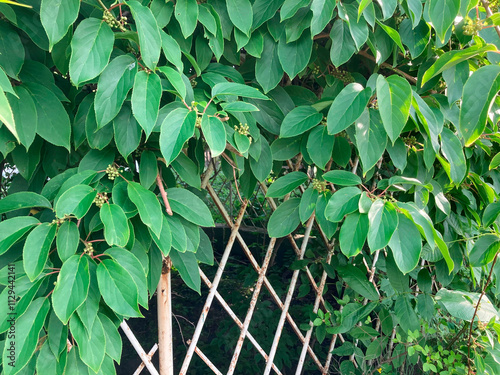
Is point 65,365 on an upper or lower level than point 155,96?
lower

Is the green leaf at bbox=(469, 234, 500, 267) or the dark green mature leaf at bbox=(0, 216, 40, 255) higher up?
the dark green mature leaf at bbox=(0, 216, 40, 255)

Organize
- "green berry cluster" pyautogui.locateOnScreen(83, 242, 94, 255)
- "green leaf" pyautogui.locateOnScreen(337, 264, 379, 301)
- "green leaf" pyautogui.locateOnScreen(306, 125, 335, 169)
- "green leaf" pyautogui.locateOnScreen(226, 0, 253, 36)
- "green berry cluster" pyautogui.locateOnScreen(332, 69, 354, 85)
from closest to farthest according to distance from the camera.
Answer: "green berry cluster" pyautogui.locateOnScreen(83, 242, 94, 255) → "green leaf" pyautogui.locateOnScreen(226, 0, 253, 36) → "green leaf" pyautogui.locateOnScreen(306, 125, 335, 169) → "green berry cluster" pyautogui.locateOnScreen(332, 69, 354, 85) → "green leaf" pyautogui.locateOnScreen(337, 264, 379, 301)

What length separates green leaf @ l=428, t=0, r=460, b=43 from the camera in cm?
84

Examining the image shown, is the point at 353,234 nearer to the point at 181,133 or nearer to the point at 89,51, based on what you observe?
the point at 181,133

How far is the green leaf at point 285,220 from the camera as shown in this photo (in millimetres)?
1137

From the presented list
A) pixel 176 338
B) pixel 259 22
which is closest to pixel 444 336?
pixel 259 22

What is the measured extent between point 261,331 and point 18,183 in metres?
1.54

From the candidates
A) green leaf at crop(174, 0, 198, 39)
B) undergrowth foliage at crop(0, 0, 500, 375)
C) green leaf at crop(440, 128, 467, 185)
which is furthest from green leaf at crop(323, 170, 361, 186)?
green leaf at crop(174, 0, 198, 39)

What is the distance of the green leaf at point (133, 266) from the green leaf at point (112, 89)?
0.81ft

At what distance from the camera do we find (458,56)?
0.86m

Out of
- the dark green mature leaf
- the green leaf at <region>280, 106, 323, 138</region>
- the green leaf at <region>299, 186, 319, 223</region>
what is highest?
the green leaf at <region>280, 106, 323, 138</region>

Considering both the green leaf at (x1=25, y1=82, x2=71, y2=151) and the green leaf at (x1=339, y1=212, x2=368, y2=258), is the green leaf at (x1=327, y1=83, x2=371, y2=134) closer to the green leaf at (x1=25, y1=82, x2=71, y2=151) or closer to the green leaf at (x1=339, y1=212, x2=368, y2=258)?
the green leaf at (x1=339, y1=212, x2=368, y2=258)

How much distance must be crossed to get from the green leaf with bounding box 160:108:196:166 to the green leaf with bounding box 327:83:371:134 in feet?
1.06

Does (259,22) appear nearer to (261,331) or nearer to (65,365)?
(65,365)
